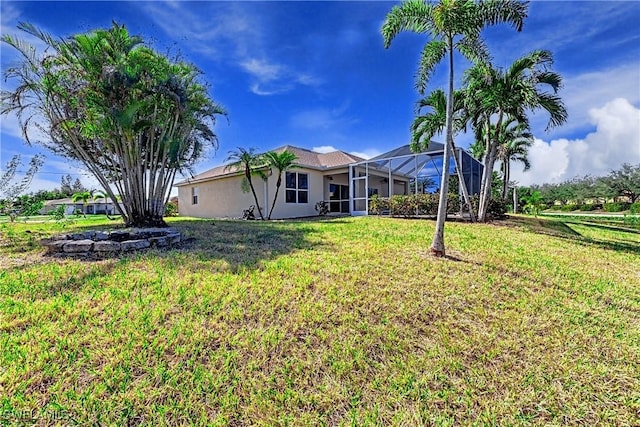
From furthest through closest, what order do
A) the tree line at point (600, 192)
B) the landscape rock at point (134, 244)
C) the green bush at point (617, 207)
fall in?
the tree line at point (600, 192) < the green bush at point (617, 207) < the landscape rock at point (134, 244)

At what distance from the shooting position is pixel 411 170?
1900 centimetres

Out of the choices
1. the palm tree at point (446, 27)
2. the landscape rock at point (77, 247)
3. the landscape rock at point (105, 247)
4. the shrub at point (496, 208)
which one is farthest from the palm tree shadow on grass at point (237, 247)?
the shrub at point (496, 208)

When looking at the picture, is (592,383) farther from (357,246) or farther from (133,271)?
(133,271)

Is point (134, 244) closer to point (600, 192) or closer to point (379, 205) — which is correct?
point (379, 205)

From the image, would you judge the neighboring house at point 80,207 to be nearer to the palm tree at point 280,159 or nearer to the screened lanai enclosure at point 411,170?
the palm tree at point 280,159

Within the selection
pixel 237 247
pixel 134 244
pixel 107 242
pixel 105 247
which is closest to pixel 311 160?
pixel 237 247

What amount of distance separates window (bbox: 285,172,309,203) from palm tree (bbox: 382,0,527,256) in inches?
433

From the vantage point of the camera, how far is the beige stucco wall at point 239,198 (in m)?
17.4


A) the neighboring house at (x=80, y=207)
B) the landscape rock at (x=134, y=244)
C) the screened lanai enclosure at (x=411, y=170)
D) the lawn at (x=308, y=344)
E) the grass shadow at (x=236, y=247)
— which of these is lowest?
the lawn at (x=308, y=344)

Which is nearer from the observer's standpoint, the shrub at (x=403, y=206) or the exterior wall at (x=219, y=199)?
the shrub at (x=403, y=206)

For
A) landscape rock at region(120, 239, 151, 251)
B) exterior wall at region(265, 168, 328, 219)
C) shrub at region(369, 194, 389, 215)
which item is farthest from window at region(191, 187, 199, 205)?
landscape rock at region(120, 239, 151, 251)

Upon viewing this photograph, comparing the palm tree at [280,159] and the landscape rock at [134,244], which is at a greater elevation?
the palm tree at [280,159]

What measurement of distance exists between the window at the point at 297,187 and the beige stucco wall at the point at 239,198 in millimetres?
216

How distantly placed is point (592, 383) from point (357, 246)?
456 centimetres
